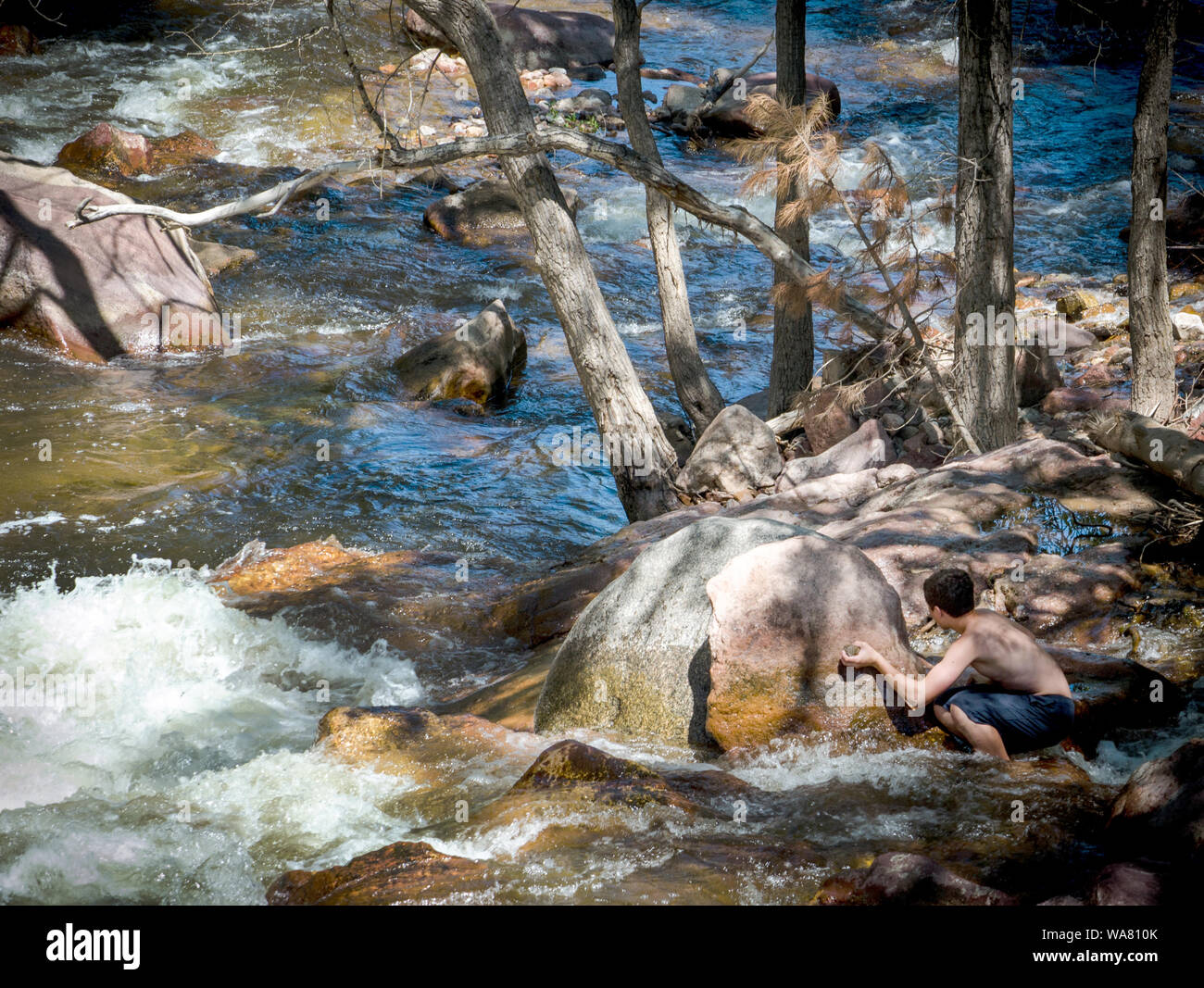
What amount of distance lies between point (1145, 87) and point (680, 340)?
13.0 ft

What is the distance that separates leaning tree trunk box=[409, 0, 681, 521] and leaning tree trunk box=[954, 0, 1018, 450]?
7.96 feet

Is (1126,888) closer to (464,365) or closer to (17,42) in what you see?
(464,365)

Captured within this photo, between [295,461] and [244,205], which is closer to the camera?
[244,205]

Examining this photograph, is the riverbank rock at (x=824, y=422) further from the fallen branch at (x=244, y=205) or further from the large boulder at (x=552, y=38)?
the large boulder at (x=552, y=38)

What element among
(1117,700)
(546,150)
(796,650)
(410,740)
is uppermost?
(546,150)

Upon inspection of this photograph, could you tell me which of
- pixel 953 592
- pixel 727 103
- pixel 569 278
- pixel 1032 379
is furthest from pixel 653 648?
pixel 727 103

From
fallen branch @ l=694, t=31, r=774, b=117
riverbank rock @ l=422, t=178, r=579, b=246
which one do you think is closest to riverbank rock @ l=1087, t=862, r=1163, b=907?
riverbank rock @ l=422, t=178, r=579, b=246

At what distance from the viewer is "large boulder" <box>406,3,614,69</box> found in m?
20.9

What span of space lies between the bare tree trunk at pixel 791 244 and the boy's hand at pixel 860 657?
4082 millimetres

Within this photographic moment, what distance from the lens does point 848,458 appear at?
8016 mm

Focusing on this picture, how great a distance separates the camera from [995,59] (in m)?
6.61

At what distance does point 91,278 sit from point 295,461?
3498mm
